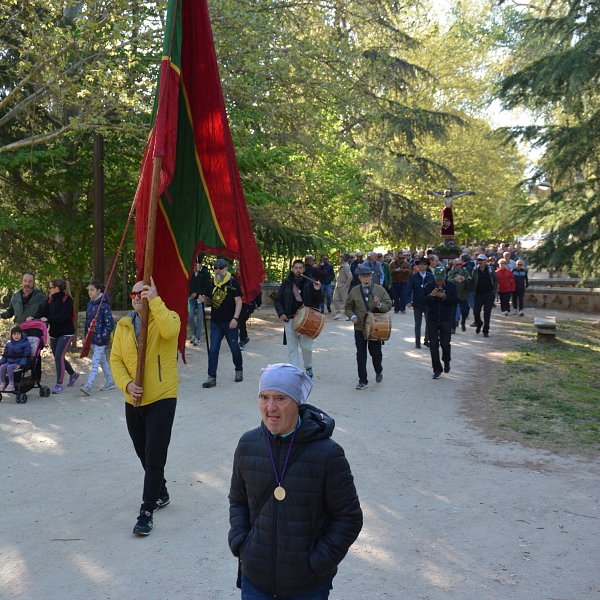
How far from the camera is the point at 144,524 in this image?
6086 millimetres

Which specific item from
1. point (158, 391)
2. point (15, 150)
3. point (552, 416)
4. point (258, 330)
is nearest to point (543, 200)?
point (258, 330)

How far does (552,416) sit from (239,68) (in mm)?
9180

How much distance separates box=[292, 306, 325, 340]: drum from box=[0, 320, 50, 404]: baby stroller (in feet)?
13.1

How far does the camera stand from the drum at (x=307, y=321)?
12.4 m

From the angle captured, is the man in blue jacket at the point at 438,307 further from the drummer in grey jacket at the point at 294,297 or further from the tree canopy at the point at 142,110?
the tree canopy at the point at 142,110

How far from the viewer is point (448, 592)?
5172 mm

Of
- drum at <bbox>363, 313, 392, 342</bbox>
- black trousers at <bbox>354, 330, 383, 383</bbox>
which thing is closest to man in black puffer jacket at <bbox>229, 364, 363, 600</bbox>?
drum at <bbox>363, 313, 392, 342</bbox>

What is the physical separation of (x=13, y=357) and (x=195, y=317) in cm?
672

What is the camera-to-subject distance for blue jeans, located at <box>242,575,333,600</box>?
3428 millimetres

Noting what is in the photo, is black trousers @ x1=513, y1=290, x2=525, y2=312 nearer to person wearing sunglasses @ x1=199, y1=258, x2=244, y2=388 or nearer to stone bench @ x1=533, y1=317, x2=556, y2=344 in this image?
stone bench @ x1=533, y1=317, x2=556, y2=344

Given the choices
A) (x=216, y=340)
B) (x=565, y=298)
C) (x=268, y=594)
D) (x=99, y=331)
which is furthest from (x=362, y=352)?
(x=565, y=298)

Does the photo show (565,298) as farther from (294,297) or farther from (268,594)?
(268,594)

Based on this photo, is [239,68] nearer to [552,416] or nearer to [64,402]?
[64,402]

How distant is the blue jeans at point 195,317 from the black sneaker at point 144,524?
11.7 meters
